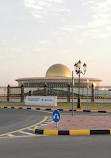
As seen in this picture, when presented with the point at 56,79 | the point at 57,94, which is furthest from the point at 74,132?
the point at 56,79

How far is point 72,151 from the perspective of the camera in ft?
25.4

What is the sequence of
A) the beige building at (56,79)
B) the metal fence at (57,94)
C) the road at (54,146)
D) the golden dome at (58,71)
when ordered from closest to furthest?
the road at (54,146), the metal fence at (57,94), the beige building at (56,79), the golden dome at (58,71)

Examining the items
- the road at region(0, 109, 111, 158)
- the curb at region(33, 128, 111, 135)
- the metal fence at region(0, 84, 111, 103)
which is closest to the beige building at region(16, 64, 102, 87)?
the metal fence at region(0, 84, 111, 103)

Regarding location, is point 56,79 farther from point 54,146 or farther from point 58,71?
point 54,146

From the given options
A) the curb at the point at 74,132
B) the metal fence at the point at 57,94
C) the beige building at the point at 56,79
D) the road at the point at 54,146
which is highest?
the beige building at the point at 56,79

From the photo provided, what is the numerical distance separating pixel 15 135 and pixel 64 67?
90877 mm

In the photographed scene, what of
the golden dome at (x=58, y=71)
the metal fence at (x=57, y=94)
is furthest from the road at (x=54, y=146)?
the golden dome at (x=58, y=71)

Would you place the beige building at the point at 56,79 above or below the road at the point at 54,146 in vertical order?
above

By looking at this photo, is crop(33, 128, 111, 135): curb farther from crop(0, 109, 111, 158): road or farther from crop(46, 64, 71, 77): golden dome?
crop(46, 64, 71, 77): golden dome

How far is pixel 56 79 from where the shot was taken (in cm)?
8838

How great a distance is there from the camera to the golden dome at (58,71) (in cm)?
9824

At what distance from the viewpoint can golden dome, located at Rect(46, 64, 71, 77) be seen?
98244 millimetres

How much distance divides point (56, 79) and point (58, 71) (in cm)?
1069

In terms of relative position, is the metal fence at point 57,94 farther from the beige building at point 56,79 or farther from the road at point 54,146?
the beige building at point 56,79
